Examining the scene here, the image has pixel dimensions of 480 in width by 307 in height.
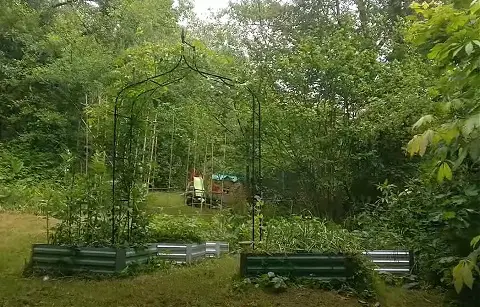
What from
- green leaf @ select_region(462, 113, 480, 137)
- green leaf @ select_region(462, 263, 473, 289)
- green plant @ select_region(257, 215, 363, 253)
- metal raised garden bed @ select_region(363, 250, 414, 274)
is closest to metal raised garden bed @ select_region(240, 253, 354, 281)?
green plant @ select_region(257, 215, 363, 253)

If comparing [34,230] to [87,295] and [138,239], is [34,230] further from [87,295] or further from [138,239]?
[87,295]

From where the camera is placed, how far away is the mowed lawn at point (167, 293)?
11.2 ft

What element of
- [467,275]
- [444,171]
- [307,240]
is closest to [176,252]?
[307,240]

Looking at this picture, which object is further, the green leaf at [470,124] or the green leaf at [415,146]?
the green leaf at [415,146]

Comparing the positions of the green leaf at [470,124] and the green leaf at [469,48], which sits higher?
the green leaf at [469,48]

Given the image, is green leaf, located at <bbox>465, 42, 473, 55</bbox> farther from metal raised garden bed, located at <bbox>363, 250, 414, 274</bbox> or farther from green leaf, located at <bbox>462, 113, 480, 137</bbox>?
metal raised garden bed, located at <bbox>363, 250, 414, 274</bbox>

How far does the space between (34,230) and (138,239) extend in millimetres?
2325

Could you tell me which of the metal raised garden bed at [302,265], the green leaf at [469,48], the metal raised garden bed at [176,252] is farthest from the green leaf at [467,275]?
the metal raised garden bed at [176,252]

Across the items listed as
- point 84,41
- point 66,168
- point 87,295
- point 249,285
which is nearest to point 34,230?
point 66,168

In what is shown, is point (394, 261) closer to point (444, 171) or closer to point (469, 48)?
point (444, 171)

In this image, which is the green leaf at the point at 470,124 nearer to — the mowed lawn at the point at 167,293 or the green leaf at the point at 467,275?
the green leaf at the point at 467,275

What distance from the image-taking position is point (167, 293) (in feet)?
11.9

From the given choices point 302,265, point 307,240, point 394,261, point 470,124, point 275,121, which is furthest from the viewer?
point 275,121

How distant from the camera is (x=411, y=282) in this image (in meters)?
4.32
